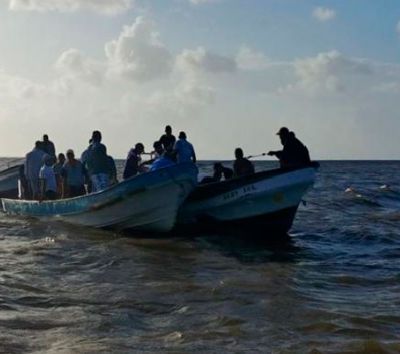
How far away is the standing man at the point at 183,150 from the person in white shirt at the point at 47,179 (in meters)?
3.51

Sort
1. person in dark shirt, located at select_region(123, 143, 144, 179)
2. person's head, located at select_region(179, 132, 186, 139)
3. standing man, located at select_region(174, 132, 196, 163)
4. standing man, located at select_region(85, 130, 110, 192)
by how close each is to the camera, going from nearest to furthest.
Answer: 1. standing man, located at select_region(174, 132, 196, 163)
2. person's head, located at select_region(179, 132, 186, 139)
3. standing man, located at select_region(85, 130, 110, 192)
4. person in dark shirt, located at select_region(123, 143, 144, 179)

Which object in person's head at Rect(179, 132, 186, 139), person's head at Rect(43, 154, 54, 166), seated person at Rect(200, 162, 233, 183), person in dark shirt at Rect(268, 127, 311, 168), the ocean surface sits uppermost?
person's head at Rect(179, 132, 186, 139)

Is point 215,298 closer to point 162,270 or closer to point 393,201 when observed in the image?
point 162,270

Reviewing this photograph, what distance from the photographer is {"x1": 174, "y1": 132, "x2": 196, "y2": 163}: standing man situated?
14.0 meters

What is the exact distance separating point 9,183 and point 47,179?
6.58 m

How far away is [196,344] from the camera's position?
6.00 meters

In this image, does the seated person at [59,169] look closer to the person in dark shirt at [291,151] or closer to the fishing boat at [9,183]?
the fishing boat at [9,183]

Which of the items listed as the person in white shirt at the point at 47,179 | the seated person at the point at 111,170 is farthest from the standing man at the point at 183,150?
the person in white shirt at the point at 47,179

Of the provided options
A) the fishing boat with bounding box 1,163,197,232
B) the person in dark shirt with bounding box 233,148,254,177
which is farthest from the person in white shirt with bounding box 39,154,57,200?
the person in dark shirt with bounding box 233,148,254,177

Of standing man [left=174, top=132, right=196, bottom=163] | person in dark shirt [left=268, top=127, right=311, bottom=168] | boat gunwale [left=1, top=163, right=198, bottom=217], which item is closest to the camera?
boat gunwale [left=1, top=163, right=198, bottom=217]

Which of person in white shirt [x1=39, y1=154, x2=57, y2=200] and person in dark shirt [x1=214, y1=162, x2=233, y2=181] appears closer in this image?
person in dark shirt [x1=214, y1=162, x2=233, y2=181]

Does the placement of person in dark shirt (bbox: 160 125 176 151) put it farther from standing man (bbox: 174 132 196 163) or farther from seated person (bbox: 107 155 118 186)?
seated person (bbox: 107 155 118 186)

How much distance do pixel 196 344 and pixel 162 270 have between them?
3.91m

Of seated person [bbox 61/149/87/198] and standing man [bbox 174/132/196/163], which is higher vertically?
standing man [bbox 174/132/196/163]
